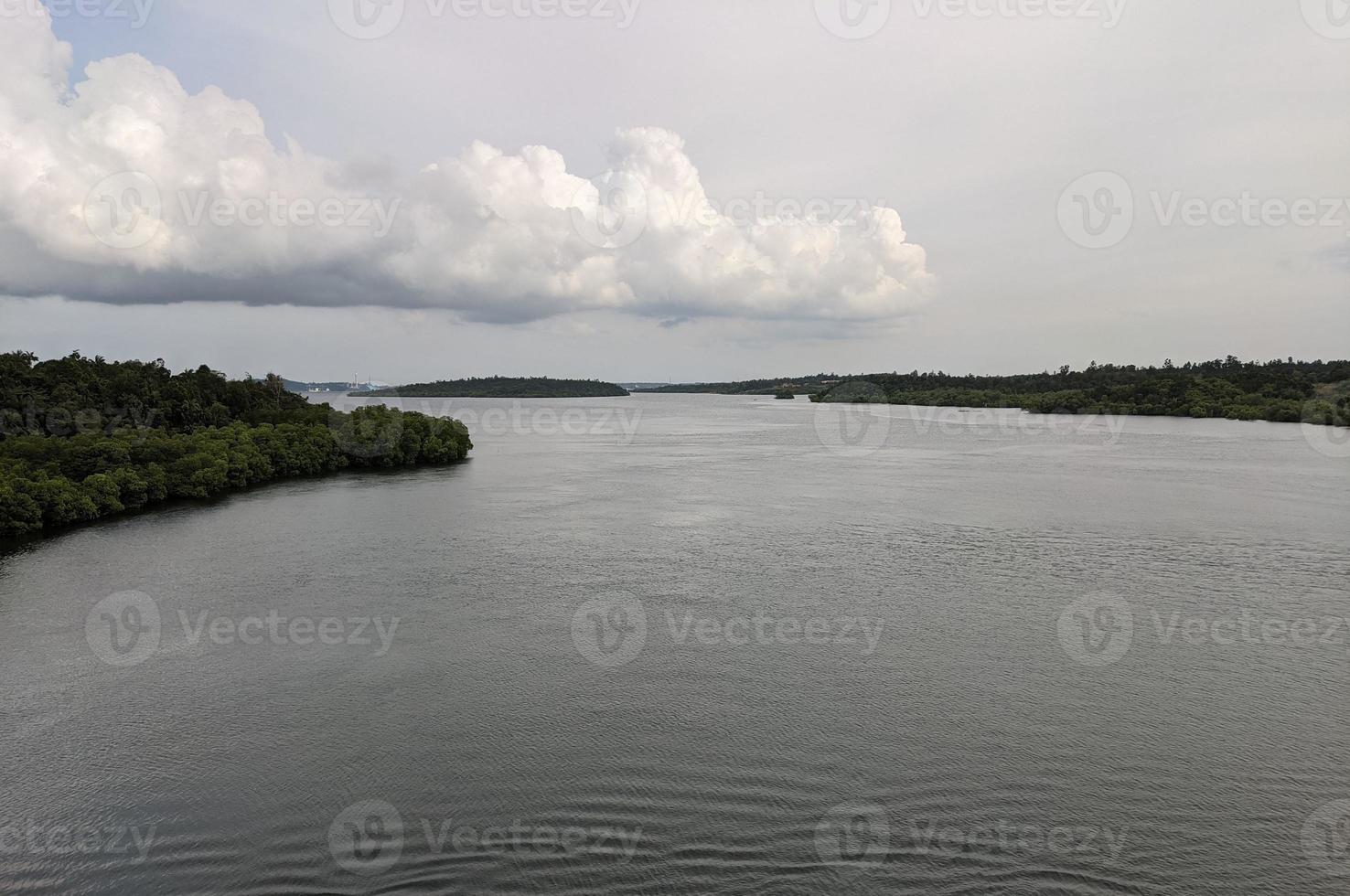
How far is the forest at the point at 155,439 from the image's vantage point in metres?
34.8

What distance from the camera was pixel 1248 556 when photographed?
27.5 m

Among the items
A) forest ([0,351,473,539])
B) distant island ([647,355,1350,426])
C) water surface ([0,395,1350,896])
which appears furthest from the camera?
distant island ([647,355,1350,426])

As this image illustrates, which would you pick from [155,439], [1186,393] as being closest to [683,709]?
[155,439]

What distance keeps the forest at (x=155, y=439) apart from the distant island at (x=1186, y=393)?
91.6 meters

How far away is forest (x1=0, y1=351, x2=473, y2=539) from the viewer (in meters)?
34.8

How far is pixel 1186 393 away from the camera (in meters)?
110

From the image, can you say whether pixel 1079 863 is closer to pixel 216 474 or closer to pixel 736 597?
pixel 736 597

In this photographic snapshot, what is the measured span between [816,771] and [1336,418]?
96627mm

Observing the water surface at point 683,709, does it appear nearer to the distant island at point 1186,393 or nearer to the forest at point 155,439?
the forest at point 155,439

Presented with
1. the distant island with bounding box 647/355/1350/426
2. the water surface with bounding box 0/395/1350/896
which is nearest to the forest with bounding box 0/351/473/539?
the water surface with bounding box 0/395/1350/896

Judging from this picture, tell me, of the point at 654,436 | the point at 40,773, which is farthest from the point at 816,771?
the point at 654,436

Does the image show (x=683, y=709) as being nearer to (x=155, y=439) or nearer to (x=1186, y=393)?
(x=155, y=439)

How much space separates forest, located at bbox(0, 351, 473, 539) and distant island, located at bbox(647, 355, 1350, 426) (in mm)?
91636

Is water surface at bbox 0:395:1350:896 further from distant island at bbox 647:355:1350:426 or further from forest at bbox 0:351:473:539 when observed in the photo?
distant island at bbox 647:355:1350:426
